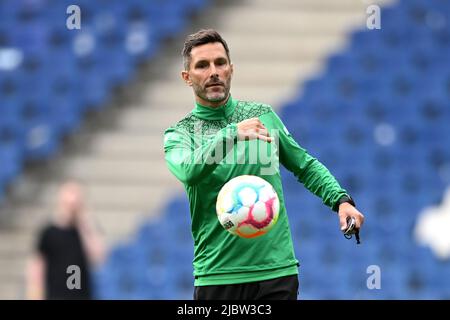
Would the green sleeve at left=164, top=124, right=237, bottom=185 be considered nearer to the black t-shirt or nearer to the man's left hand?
the man's left hand

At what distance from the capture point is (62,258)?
26.0ft

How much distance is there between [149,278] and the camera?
1001cm

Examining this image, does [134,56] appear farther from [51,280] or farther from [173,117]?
[51,280]

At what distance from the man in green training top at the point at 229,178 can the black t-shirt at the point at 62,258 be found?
3783 mm

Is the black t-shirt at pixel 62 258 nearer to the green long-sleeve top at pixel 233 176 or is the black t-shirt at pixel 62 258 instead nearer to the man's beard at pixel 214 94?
the green long-sleeve top at pixel 233 176

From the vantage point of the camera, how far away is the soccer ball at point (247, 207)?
4016 mm

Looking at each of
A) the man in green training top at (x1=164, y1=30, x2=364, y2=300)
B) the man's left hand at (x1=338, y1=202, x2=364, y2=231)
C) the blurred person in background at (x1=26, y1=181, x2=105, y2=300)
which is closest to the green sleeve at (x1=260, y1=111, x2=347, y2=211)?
the man in green training top at (x1=164, y1=30, x2=364, y2=300)

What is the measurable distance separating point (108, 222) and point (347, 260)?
2.56m

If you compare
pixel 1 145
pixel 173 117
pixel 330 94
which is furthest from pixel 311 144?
pixel 1 145

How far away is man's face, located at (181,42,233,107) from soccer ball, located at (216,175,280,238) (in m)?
0.39

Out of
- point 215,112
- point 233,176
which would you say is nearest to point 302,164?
point 233,176

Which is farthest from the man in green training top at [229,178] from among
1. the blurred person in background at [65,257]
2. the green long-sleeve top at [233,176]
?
the blurred person in background at [65,257]

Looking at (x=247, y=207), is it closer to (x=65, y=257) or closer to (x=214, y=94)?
(x=214, y=94)
